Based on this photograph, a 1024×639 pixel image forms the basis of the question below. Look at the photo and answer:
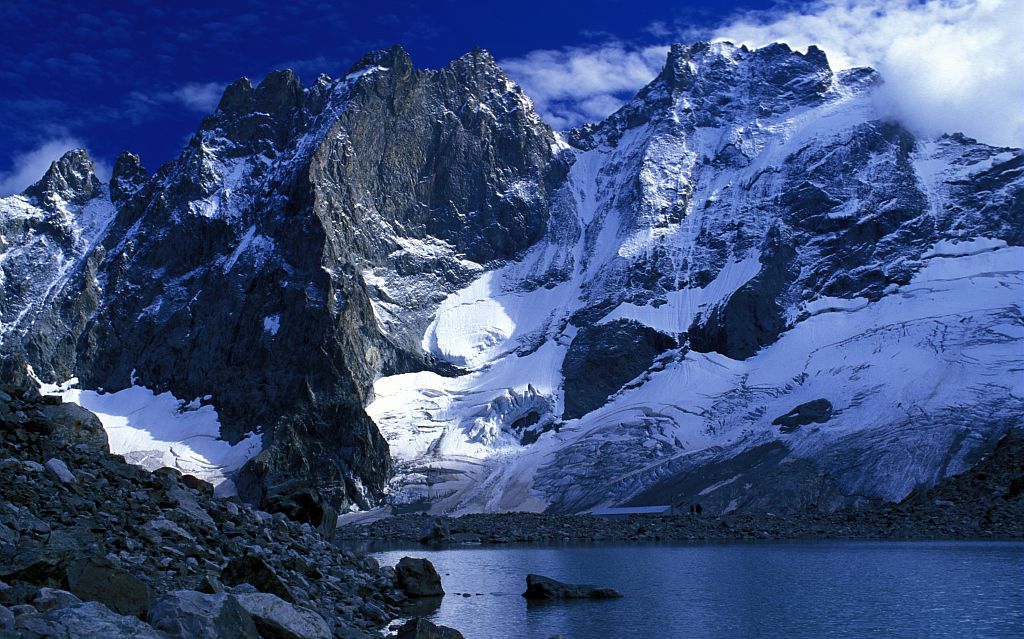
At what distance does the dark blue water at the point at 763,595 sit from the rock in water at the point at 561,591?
0.91 m

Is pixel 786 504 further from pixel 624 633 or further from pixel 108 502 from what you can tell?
pixel 108 502

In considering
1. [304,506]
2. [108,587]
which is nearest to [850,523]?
[304,506]

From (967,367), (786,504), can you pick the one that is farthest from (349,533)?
(967,367)

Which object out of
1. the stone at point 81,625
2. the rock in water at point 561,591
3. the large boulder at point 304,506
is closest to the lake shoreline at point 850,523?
the rock in water at point 561,591

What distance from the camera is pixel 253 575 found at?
2553 cm

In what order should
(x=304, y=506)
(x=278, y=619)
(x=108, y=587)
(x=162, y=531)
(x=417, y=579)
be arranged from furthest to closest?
1. (x=304, y=506)
2. (x=417, y=579)
3. (x=162, y=531)
4. (x=278, y=619)
5. (x=108, y=587)

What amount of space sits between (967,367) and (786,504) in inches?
1731

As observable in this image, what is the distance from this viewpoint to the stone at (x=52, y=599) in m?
16.4

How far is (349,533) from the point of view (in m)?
139

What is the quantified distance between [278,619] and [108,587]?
369 centimetres

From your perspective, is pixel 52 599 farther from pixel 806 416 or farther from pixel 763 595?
pixel 806 416

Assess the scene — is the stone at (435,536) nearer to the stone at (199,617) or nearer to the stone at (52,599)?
the stone at (199,617)

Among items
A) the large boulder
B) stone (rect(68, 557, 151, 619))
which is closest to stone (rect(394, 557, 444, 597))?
the large boulder

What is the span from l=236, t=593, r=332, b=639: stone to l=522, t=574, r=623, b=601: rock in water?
25396 millimetres
